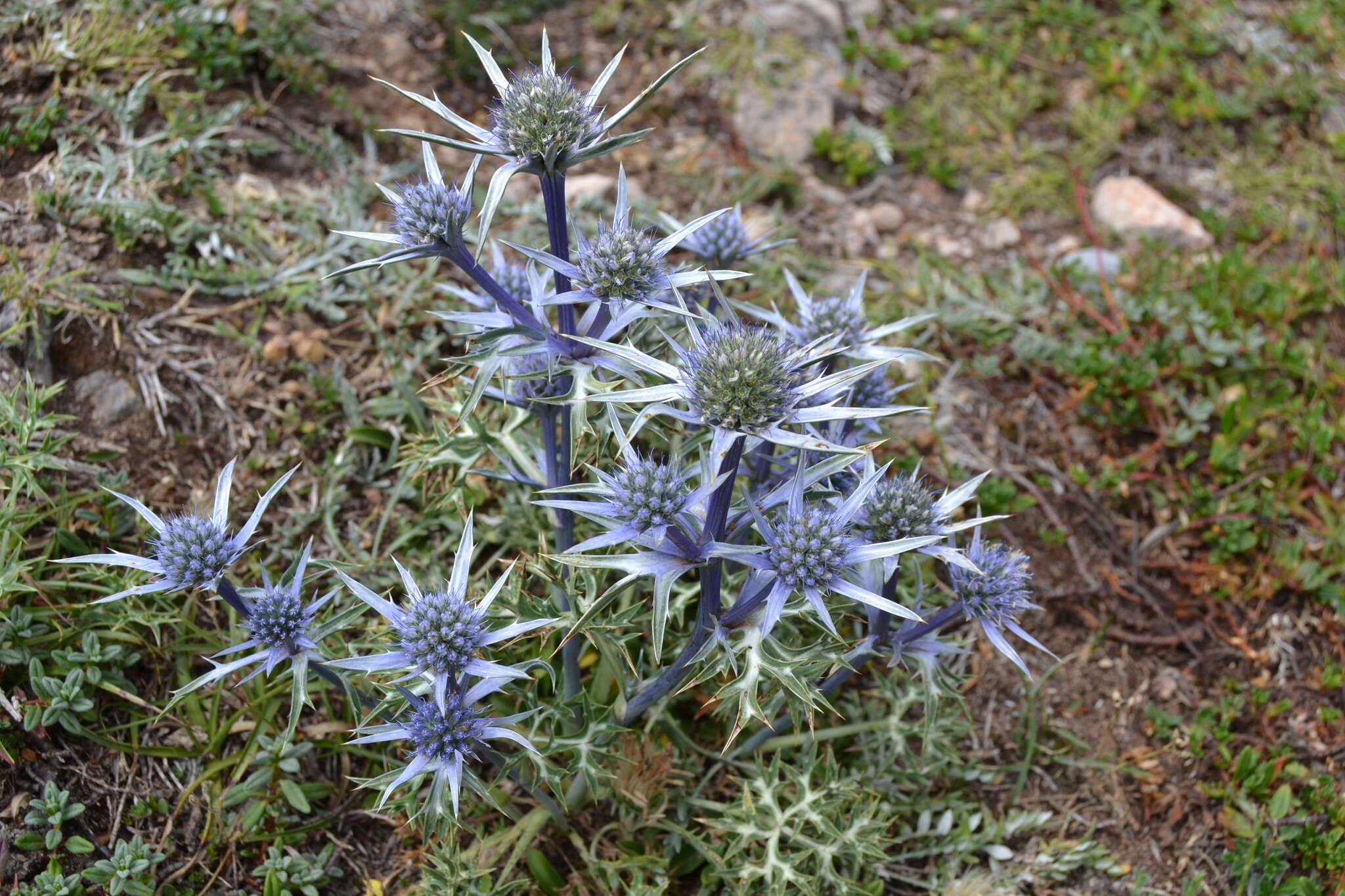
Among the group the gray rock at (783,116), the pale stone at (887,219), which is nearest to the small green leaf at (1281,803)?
the pale stone at (887,219)

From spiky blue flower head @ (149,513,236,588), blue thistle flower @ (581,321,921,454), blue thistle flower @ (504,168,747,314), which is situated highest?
blue thistle flower @ (504,168,747,314)

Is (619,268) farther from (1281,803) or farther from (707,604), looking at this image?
(1281,803)

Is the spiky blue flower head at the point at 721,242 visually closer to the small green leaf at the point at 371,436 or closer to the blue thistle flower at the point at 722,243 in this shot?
the blue thistle flower at the point at 722,243

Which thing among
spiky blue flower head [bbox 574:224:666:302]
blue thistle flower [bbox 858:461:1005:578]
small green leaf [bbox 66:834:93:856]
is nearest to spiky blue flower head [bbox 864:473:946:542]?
blue thistle flower [bbox 858:461:1005:578]

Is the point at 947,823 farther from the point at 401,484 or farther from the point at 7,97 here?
the point at 7,97

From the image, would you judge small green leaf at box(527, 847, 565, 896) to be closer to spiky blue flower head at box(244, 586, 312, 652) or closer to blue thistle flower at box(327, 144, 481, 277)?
spiky blue flower head at box(244, 586, 312, 652)

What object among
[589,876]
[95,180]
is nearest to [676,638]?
[589,876]
